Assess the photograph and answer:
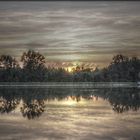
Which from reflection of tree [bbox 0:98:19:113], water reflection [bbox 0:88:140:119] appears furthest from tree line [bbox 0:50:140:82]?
reflection of tree [bbox 0:98:19:113]

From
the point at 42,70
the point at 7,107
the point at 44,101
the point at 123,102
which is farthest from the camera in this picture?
the point at 42,70

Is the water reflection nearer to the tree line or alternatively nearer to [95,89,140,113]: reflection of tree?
[95,89,140,113]: reflection of tree

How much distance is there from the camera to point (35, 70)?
102500 millimetres

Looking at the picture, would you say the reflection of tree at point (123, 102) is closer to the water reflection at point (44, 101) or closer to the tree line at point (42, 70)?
the water reflection at point (44, 101)

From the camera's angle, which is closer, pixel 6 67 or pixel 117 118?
pixel 117 118

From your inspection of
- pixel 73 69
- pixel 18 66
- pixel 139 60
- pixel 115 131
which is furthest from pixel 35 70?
pixel 115 131

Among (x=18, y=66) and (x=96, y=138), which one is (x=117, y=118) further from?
(x=18, y=66)

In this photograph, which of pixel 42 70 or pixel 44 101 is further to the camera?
pixel 42 70

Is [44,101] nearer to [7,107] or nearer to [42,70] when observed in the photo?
[7,107]

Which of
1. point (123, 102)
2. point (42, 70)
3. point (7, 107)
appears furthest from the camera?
point (42, 70)

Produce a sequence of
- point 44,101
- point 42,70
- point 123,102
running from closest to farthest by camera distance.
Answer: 1. point 123,102
2. point 44,101
3. point 42,70

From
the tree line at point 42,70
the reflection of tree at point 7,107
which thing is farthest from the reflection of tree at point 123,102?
the tree line at point 42,70

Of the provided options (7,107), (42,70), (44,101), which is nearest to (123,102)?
(44,101)

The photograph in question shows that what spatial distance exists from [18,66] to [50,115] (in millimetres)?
85952
